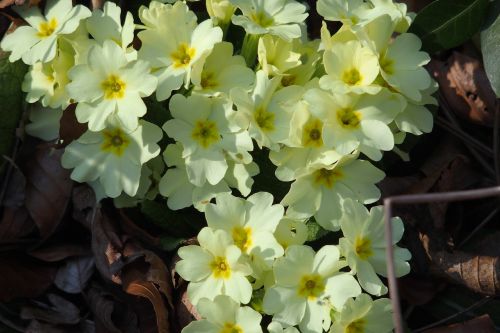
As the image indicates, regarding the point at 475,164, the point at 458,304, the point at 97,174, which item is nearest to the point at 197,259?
the point at 97,174

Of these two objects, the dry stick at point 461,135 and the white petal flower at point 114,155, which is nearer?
the white petal flower at point 114,155

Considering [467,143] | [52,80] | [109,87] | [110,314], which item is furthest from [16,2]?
[467,143]

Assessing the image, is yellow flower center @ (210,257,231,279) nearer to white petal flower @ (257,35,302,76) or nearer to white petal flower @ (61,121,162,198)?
white petal flower @ (61,121,162,198)

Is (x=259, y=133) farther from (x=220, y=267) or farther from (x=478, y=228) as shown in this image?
(x=478, y=228)

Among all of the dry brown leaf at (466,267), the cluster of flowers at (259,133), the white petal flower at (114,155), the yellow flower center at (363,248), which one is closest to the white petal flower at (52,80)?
the cluster of flowers at (259,133)

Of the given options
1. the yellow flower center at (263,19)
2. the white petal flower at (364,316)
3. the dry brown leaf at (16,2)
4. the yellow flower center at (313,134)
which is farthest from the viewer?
the dry brown leaf at (16,2)

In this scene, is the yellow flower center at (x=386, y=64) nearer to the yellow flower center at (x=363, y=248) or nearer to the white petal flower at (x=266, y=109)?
the white petal flower at (x=266, y=109)

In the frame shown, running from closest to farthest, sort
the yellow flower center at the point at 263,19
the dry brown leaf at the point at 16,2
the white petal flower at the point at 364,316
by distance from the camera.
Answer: the white petal flower at the point at 364,316 < the yellow flower center at the point at 263,19 < the dry brown leaf at the point at 16,2
